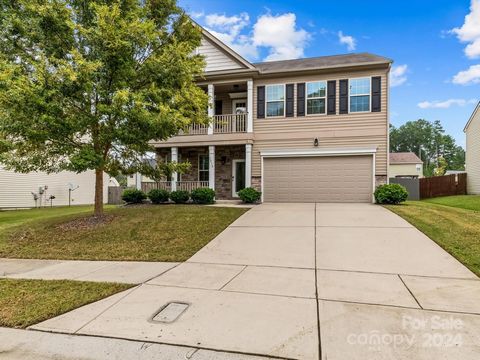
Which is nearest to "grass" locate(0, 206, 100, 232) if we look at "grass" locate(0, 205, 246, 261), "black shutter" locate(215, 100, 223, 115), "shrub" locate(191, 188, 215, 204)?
"grass" locate(0, 205, 246, 261)

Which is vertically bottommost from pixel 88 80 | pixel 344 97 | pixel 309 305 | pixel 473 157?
pixel 309 305

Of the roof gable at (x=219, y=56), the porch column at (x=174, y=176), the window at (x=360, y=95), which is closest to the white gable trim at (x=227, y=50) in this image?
the roof gable at (x=219, y=56)

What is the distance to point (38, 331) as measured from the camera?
3566mm

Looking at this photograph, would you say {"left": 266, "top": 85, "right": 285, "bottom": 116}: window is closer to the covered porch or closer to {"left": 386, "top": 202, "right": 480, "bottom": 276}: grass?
the covered porch

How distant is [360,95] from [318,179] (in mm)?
4052

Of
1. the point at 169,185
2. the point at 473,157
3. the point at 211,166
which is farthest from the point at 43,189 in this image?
the point at 473,157

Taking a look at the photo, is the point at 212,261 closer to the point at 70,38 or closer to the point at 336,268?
the point at 336,268

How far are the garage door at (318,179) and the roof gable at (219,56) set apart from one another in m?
4.69

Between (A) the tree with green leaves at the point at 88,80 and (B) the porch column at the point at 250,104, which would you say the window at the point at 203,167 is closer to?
(B) the porch column at the point at 250,104

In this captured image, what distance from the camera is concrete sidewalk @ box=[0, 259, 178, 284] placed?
5493 millimetres

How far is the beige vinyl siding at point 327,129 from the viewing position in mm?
13359

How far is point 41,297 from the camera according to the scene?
4527 millimetres

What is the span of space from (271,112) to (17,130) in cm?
995

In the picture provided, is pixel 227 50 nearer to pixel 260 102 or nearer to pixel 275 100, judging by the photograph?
pixel 260 102
